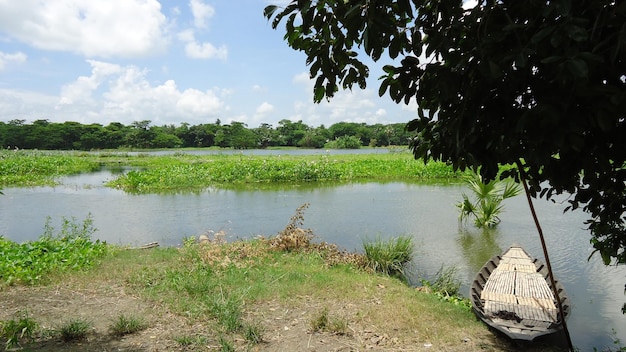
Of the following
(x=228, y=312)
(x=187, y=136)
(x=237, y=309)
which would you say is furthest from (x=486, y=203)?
(x=187, y=136)

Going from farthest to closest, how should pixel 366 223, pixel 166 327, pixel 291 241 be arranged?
pixel 366 223 < pixel 291 241 < pixel 166 327

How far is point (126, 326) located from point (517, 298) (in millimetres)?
5063

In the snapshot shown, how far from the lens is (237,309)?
5090 millimetres

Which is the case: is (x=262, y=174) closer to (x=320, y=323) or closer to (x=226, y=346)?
(x=320, y=323)

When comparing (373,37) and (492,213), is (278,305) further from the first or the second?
(492,213)

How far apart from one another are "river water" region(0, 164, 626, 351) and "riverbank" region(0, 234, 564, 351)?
1988 mm

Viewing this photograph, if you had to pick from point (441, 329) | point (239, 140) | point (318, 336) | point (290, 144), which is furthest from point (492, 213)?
point (290, 144)

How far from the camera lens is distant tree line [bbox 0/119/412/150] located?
210 ft

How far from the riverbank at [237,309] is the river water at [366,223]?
199cm

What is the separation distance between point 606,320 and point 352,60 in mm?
6196

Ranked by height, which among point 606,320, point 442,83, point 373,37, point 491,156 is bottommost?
point 606,320

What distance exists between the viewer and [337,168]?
25.2m

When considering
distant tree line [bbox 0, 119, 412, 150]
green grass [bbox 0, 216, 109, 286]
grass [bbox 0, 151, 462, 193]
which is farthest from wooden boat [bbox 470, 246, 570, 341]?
distant tree line [bbox 0, 119, 412, 150]

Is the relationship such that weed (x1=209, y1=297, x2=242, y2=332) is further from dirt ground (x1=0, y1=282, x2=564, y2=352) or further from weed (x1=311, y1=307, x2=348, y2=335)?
weed (x1=311, y1=307, x2=348, y2=335)
